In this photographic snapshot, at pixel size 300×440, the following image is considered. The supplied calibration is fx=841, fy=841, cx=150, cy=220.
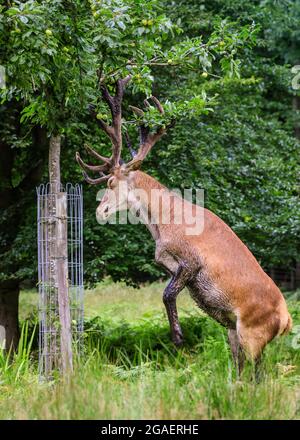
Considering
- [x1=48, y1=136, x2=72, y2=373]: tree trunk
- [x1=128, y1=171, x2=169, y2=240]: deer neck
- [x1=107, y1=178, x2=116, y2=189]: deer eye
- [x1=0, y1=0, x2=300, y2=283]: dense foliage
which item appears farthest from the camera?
[x1=0, y1=0, x2=300, y2=283]: dense foliage

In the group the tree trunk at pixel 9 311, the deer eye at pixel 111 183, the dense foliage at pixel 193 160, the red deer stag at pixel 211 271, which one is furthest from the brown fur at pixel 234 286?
the tree trunk at pixel 9 311

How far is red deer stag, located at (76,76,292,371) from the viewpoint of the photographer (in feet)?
23.4

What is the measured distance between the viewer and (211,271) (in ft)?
23.8

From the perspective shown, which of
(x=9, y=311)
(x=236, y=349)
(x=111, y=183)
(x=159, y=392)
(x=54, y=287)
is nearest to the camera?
(x=159, y=392)

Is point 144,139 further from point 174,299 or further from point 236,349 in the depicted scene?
point 236,349

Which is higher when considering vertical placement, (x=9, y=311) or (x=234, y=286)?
(x=234, y=286)

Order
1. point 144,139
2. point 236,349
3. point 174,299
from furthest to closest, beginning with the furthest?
point 144,139, point 236,349, point 174,299

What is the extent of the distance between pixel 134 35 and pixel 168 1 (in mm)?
5570

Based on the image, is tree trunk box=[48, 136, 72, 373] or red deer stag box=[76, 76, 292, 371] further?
tree trunk box=[48, 136, 72, 373]

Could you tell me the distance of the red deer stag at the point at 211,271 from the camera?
281 inches

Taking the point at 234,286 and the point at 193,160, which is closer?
the point at 234,286

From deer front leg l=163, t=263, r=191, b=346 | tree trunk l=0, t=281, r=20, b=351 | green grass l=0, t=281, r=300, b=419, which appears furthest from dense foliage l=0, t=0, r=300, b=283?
green grass l=0, t=281, r=300, b=419

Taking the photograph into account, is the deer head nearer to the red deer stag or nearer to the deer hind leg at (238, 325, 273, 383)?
the red deer stag

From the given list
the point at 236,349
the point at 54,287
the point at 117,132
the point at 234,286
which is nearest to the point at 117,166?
the point at 117,132
